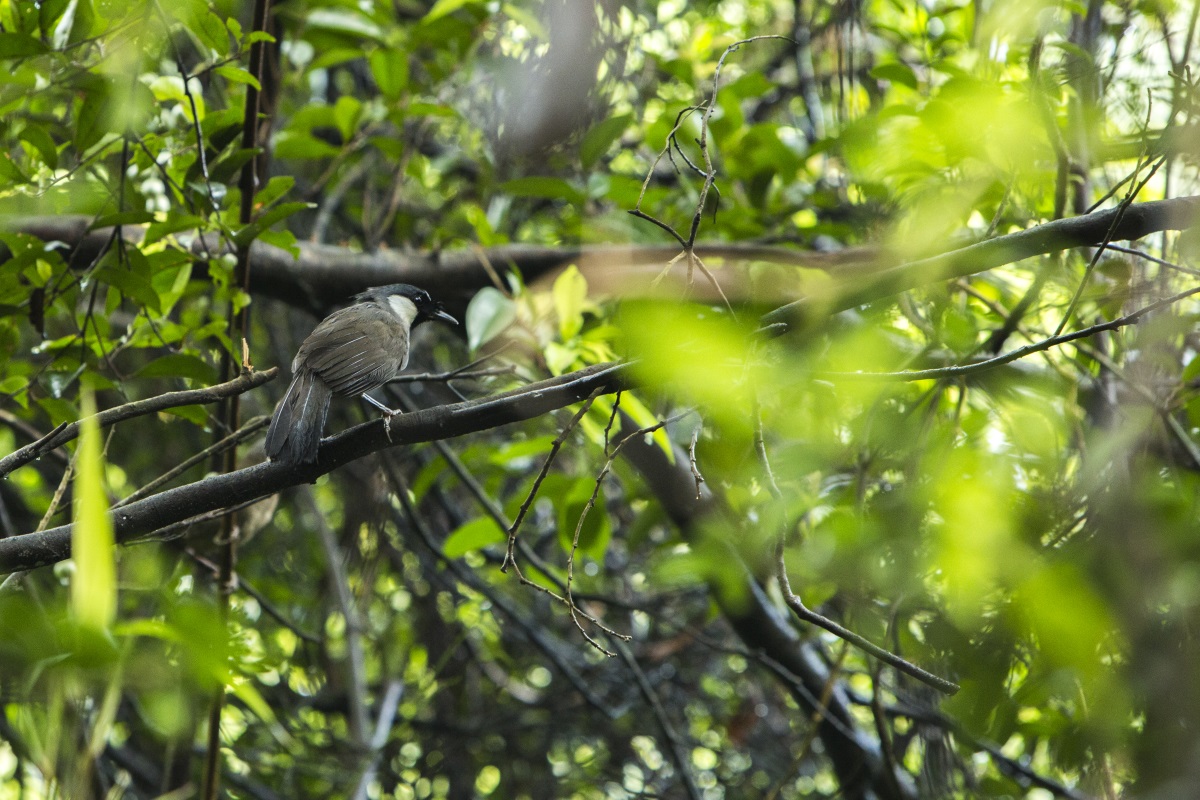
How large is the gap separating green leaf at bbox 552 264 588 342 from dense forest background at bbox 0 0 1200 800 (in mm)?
13

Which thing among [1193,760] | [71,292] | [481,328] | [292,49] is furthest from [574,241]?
[1193,760]

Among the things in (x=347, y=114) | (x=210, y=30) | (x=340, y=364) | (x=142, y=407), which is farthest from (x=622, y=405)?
(x=347, y=114)

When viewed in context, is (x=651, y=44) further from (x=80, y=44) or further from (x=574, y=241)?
(x=80, y=44)

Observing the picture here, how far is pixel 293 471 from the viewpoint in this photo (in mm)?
2033

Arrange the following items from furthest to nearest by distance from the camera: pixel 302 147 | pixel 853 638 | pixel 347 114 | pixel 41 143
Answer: pixel 347 114 < pixel 302 147 < pixel 41 143 < pixel 853 638

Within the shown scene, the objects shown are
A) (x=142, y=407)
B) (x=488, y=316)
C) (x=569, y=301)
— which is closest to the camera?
(x=142, y=407)

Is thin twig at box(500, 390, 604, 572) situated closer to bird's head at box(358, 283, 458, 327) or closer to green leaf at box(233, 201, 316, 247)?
green leaf at box(233, 201, 316, 247)

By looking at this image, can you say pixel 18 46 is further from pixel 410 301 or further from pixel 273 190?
pixel 410 301

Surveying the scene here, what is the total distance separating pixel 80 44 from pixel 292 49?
5.72 feet

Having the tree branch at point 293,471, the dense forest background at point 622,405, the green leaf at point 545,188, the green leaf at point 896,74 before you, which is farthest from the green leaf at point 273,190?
the green leaf at point 896,74

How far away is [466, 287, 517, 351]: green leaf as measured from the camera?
2975 millimetres

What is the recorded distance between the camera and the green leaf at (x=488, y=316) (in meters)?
2.98

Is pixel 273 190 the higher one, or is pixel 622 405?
pixel 273 190

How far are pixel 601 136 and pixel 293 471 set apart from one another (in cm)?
237
